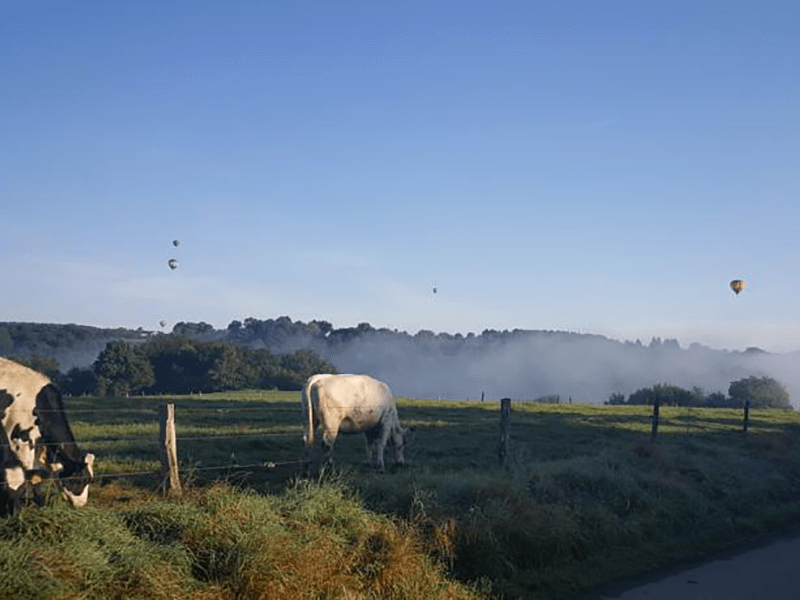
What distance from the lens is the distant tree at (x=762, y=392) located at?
88.1 metres

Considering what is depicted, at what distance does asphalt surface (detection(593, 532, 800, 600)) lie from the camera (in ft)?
36.7

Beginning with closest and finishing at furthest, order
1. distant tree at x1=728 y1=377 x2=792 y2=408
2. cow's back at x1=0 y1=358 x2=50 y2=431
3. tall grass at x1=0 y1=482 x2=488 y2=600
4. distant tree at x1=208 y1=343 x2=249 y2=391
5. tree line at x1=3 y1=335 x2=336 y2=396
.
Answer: tall grass at x1=0 y1=482 x2=488 y2=600 → cow's back at x1=0 y1=358 x2=50 y2=431 → tree line at x1=3 y1=335 x2=336 y2=396 → distant tree at x1=208 y1=343 x2=249 y2=391 → distant tree at x1=728 y1=377 x2=792 y2=408

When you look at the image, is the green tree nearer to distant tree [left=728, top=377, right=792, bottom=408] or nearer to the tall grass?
distant tree [left=728, top=377, right=792, bottom=408]

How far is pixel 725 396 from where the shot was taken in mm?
88562

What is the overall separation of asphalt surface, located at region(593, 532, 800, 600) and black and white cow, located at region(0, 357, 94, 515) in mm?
8175


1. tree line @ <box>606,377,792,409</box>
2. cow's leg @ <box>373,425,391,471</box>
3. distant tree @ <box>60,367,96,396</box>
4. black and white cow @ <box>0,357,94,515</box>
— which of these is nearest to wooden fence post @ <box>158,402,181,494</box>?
black and white cow @ <box>0,357,94,515</box>

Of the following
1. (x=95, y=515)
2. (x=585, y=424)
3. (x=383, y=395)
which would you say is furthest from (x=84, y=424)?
(x=585, y=424)

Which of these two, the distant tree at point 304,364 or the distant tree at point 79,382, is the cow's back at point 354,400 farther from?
the distant tree at point 304,364

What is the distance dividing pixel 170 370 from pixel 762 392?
6984 centimetres

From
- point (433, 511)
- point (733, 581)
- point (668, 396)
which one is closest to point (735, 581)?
point (733, 581)

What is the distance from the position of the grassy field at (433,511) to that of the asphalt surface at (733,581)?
56 centimetres

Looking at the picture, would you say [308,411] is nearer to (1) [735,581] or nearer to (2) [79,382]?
(1) [735,581]

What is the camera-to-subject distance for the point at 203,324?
616 feet

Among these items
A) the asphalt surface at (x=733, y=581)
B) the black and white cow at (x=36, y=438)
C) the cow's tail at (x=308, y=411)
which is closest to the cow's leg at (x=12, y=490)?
the black and white cow at (x=36, y=438)
